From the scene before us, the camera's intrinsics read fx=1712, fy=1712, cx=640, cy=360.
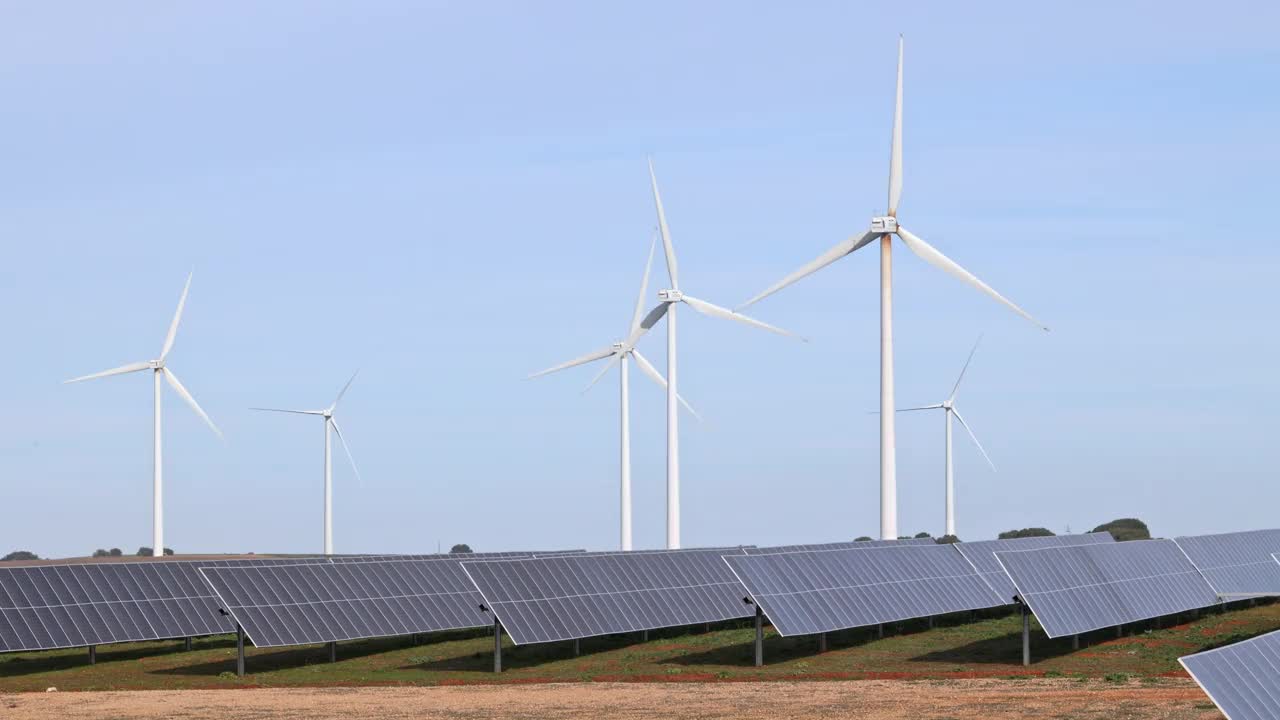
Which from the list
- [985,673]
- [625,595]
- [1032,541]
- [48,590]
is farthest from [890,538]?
[48,590]

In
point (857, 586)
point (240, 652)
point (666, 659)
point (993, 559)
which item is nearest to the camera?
point (240, 652)

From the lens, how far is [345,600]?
5631 centimetres

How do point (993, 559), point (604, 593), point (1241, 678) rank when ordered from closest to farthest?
point (1241, 678)
point (604, 593)
point (993, 559)

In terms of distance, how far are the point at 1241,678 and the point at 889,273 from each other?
147ft

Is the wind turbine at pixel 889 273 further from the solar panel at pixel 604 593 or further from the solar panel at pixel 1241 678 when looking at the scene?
the solar panel at pixel 1241 678

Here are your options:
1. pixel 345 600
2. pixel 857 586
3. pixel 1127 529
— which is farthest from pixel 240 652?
pixel 1127 529

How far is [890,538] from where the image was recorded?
6925cm

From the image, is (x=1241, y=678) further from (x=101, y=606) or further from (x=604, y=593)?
(x=101, y=606)

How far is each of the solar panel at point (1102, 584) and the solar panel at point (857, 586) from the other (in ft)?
17.0

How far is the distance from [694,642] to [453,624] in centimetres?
835

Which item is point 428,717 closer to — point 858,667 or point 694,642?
point 858,667

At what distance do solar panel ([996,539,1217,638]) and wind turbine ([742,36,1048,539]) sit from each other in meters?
9.59

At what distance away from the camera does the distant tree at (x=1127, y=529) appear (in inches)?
5856

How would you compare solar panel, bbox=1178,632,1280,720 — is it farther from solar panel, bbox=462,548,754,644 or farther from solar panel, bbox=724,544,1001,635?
solar panel, bbox=462,548,754,644
